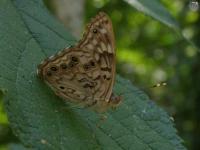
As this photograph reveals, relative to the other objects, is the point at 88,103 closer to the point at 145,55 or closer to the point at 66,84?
the point at 66,84

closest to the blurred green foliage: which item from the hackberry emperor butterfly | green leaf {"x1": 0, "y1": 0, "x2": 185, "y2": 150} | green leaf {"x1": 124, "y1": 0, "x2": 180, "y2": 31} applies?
green leaf {"x1": 124, "y1": 0, "x2": 180, "y2": 31}

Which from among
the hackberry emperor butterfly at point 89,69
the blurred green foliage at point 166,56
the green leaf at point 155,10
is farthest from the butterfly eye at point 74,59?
the blurred green foliage at point 166,56

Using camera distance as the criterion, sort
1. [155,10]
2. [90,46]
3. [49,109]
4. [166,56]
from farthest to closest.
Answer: [166,56]
[155,10]
[90,46]
[49,109]

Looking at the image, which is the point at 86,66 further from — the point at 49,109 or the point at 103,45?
the point at 49,109

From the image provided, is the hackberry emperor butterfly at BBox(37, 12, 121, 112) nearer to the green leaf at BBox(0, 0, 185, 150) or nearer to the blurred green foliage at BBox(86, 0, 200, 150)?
the green leaf at BBox(0, 0, 185, 150)

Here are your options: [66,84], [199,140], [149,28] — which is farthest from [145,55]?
[66,84]

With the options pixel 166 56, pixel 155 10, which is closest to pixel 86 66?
pixel 155 10
